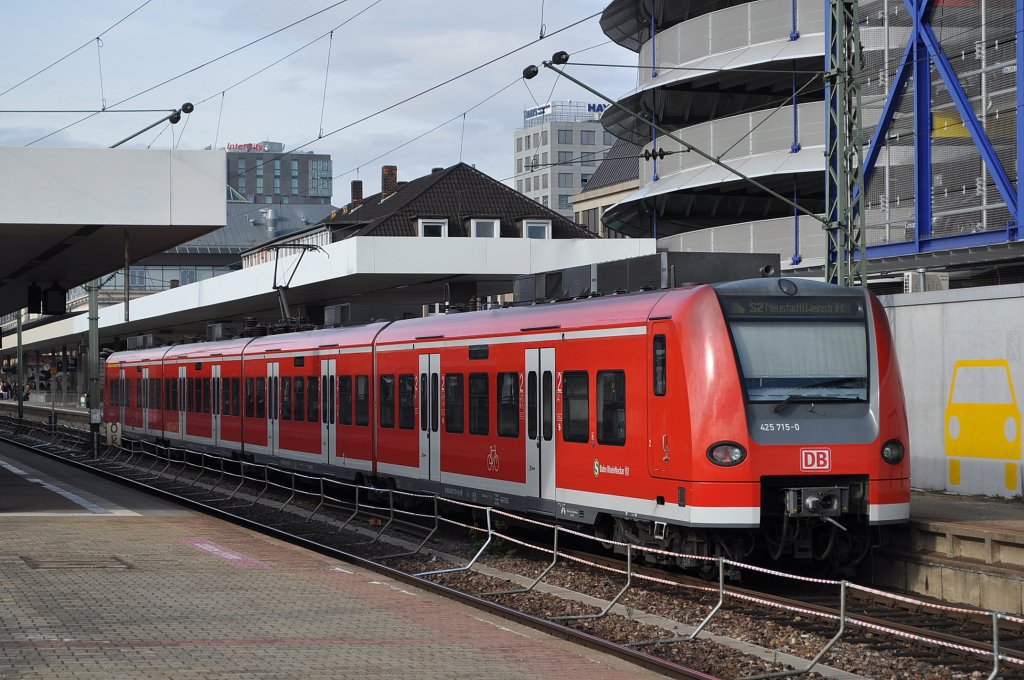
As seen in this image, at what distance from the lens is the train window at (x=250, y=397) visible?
97.0 ft

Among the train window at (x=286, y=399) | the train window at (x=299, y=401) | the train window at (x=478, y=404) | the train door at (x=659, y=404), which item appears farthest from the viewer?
the train window at (x=286, y=399)

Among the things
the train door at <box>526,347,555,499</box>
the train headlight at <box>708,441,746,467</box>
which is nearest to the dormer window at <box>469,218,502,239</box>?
the train door at <box>526,347,555,499</box>

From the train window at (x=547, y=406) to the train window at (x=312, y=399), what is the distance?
9.40 meters

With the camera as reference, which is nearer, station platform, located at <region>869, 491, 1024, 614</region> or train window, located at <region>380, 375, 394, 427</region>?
station platform, located at <region>869, 491, 1024, 614</region>

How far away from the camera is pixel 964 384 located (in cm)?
2059

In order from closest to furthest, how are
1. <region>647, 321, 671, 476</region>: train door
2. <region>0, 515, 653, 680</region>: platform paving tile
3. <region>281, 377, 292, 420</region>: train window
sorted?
<region>0, 515, 653, 680</region>: platform paving tile < <region>647, 321, 671, 476</region>: train door < <region>281, 377, 292, 420</region>: train window

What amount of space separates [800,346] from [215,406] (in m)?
20.7

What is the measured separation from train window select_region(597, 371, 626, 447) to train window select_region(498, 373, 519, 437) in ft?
7.24

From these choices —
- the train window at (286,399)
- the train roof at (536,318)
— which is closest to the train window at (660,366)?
the train roof at (536,318)

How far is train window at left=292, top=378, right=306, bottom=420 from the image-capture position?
2633cm

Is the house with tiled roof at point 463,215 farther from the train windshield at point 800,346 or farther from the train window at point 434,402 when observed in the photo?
the train windshield at point 800,346

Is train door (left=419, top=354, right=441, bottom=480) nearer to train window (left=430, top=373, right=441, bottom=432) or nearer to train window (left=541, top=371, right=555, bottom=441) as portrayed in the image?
train window (left=430, top=373, right=441, bottom=432)

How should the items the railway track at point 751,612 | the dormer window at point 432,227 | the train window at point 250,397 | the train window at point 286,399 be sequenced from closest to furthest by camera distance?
the railway track at point 751,612 → the train window at point 286,399 → the train window at point 250,397 → the dormer window at point 432,227

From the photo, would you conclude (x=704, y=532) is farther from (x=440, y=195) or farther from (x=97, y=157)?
(x=440, y=195)
